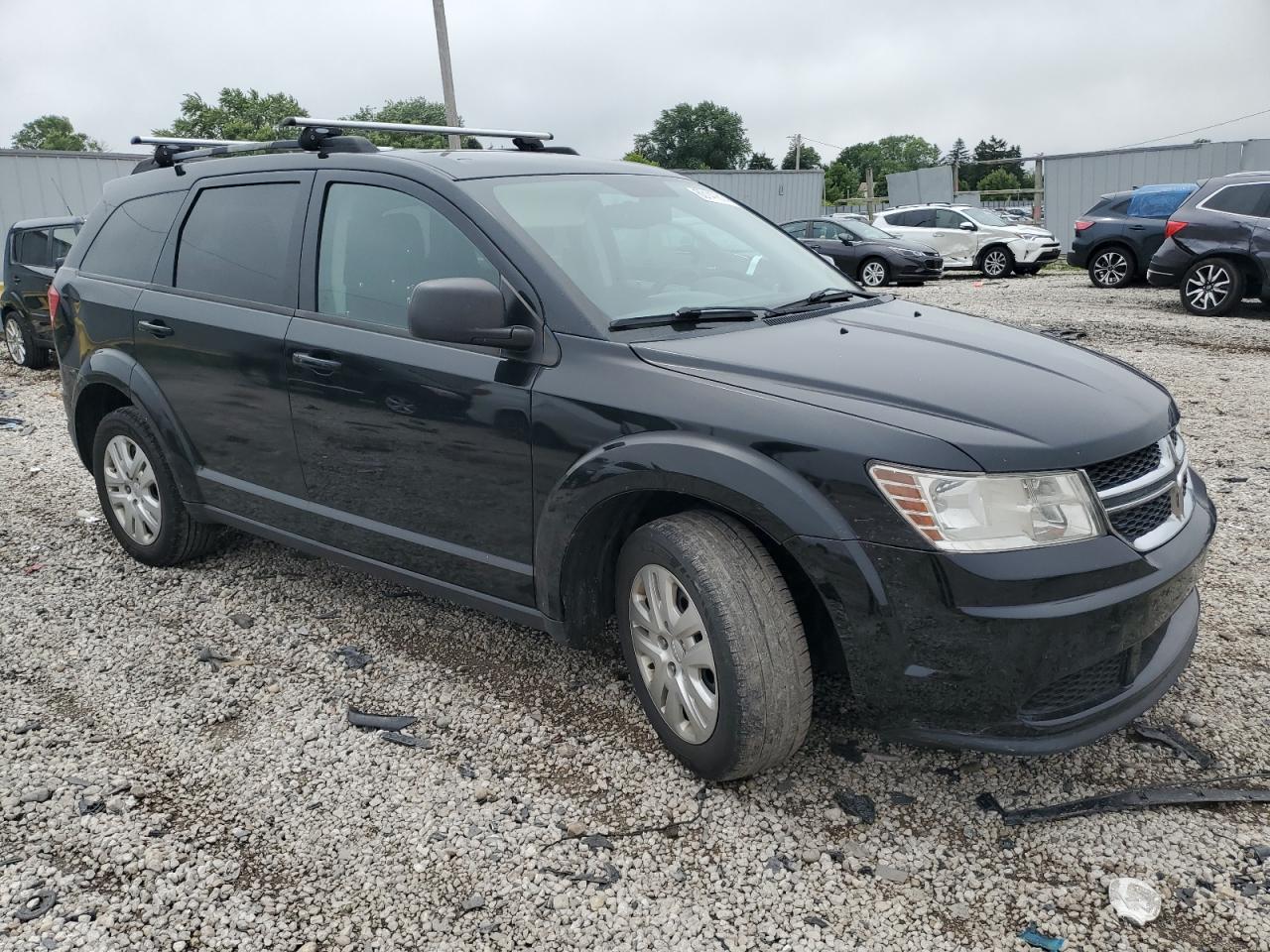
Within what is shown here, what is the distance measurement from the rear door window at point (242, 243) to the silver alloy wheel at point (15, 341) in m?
7.84

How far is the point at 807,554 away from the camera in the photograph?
8.00 ft

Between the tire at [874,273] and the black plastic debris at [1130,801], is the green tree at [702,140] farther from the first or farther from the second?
the black plastic debris at [1130,801]

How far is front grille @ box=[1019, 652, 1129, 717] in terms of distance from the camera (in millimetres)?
2439

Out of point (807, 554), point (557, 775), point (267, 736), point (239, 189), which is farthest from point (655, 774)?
point (239, 189)

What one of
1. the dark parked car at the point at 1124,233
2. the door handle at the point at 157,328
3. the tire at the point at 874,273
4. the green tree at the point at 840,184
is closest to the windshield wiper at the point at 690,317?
the door handle at the point at 157,328

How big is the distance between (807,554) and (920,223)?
1985 centimetres

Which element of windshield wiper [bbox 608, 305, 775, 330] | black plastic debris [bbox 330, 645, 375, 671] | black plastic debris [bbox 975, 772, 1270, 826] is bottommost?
black plastic debris [bbox 975, 772, 1270, 826]

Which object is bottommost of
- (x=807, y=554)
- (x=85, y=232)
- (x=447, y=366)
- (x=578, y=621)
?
(x=578, y=621)

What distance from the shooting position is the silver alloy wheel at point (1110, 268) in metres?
15.6

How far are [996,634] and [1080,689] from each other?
0.36 meters

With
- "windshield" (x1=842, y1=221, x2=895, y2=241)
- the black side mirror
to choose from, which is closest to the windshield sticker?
the black side mirror

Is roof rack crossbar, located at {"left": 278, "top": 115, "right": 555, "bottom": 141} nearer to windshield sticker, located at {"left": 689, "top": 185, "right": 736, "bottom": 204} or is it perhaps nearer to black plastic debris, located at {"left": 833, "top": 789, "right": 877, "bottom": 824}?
windshield sticker, located at {"left": 689, "top": 185, "right": 736, "bottom": 204}

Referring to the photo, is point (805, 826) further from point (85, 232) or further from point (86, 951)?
point (85, 232)

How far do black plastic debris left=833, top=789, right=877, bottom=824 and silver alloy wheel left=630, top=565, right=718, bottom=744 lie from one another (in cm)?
43
